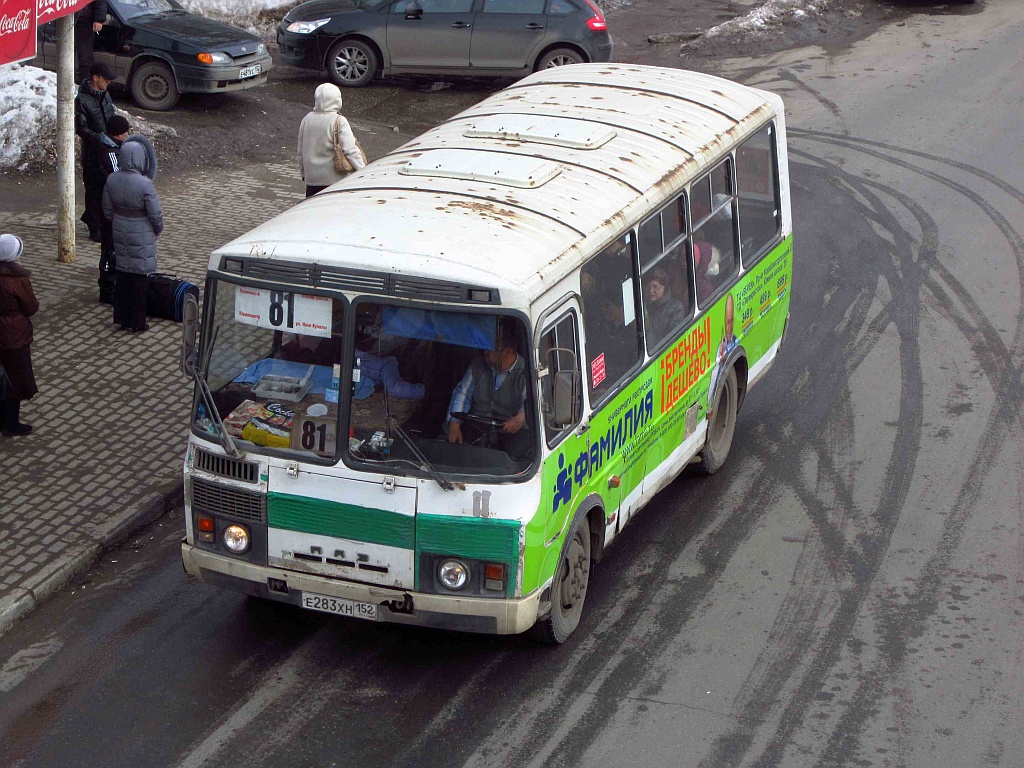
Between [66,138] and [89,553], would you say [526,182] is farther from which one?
[66,138]

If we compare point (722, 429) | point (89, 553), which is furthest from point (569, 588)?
point (89, 553)

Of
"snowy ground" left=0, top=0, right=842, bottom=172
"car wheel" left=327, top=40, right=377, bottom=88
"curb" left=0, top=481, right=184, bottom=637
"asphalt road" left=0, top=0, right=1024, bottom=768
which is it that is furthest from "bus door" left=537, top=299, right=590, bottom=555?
"car wheel" left=327, top=40, right=377, bottom=88

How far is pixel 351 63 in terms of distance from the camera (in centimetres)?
2009

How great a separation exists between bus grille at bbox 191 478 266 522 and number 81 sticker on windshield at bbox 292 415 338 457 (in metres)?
0.35

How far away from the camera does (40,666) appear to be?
7.18 metres

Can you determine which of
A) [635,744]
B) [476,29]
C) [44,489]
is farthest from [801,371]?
[476,29]

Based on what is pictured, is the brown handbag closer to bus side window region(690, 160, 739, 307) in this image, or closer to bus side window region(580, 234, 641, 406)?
bus side window region(690, 160, 739, 307)

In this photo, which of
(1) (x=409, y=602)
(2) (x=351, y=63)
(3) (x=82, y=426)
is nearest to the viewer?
(1) (x=409, y=602)

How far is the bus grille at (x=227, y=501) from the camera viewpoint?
665cm

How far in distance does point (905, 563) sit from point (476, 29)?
1352 centimetres

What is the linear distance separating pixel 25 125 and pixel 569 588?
429 inches

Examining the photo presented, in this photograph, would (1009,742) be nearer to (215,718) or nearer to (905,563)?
(905,563)

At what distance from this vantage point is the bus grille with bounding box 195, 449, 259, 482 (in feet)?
21.7

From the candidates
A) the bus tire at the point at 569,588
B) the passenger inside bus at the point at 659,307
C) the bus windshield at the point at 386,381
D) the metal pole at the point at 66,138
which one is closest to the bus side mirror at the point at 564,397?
the bus windshield at the point at 386,381
